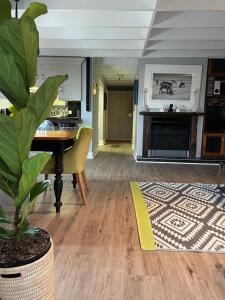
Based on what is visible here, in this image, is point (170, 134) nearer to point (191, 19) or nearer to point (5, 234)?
point (191, 19)

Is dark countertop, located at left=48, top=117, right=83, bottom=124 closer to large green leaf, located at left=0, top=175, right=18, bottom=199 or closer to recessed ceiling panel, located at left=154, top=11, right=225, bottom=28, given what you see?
recessed ceiling panel, located at left=154, top=11, right=225, bottom=28

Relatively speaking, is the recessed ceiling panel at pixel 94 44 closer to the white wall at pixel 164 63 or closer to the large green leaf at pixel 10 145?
the white wall at pixel 164 63

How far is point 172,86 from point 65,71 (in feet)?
8.19

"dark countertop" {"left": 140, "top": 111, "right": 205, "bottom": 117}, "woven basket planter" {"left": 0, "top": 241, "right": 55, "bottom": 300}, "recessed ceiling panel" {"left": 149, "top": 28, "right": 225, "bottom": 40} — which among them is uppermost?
"recessed ceiling panel" {"left": 149, "top": 28, "right": 225, "bottom": 40}

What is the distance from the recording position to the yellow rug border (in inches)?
87.4

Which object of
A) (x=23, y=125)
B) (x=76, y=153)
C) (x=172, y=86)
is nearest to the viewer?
(x=23, y=125)

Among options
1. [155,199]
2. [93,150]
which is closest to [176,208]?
[155,199]

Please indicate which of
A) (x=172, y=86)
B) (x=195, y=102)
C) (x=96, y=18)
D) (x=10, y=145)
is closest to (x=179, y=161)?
(x=195, y=102)

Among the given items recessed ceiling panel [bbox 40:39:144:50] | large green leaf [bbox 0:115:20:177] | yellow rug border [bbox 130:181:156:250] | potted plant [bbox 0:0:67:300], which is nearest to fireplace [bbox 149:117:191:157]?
recessed ceiling panel [bbox 40:39:144:50]

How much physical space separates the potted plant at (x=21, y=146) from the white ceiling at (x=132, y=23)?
216 centimetres

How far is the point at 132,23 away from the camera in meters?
3.39

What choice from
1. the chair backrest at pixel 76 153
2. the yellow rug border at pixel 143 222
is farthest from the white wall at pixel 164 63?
the chair backrest at pixel 76 153

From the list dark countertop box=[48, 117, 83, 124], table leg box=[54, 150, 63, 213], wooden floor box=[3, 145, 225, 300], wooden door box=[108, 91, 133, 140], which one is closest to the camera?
wooden floor box=[3, 145, 225, 300]

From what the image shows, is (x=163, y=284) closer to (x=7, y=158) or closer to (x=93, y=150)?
(x=7, y=158)
